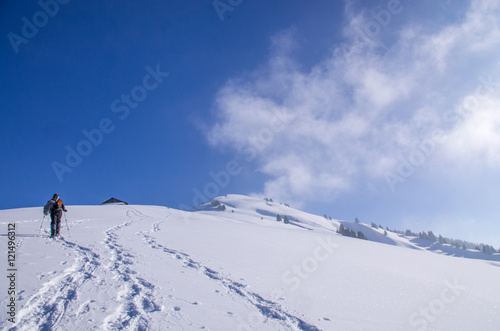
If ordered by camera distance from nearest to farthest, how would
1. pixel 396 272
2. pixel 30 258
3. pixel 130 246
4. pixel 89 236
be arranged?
pixel 30 258 < pixel 396 272 < pixel 130 246 < pixel 89 236

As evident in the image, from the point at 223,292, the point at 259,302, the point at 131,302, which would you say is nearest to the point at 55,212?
the point at 131,302

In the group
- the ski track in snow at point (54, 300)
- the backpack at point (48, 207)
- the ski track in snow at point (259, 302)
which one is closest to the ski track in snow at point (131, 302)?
the ski track in snow at point (54, 300)

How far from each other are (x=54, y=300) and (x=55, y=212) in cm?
991

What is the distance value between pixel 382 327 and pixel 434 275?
6.09m

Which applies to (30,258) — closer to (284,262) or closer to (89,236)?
(89,236)

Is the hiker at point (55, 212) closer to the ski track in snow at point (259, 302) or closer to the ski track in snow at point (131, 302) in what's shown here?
the ski track in snow at point (131, 302)

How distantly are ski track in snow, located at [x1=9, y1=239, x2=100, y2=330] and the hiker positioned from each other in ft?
20.1

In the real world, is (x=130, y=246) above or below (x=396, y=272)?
above

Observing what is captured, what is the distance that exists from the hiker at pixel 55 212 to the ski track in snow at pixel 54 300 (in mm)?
6123

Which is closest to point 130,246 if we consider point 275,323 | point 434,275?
point 275,323

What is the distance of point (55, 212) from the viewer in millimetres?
11648

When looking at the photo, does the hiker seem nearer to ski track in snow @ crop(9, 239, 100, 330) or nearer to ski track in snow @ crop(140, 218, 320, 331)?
ski track in snow @ crop(9, 239, 100, 330)

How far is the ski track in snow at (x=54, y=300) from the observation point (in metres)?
3.45

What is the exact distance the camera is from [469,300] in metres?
5.97
